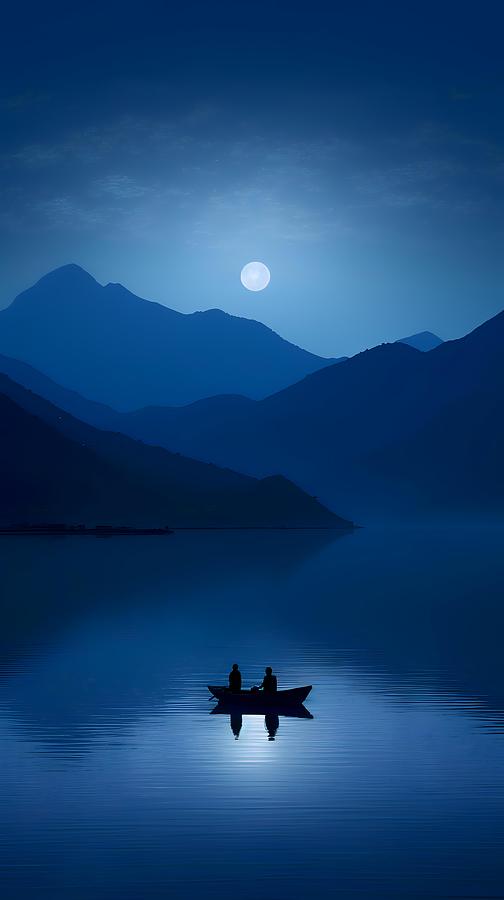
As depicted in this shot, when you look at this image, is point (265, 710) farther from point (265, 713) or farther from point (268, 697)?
point (268, 697)

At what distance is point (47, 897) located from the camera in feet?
78.5

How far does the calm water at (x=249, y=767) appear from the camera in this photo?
25625 millimetres

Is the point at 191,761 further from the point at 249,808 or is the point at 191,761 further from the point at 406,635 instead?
the point at 406,635

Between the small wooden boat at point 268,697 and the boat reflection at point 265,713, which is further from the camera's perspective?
the small wooden boat at point 268,697

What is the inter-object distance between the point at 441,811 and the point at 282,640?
4594cm

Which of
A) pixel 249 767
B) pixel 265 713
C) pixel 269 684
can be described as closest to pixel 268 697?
pixel 269 684

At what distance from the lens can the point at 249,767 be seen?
35.8 metres

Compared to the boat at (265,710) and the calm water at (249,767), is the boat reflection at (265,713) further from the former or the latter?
the calm water at (249,767)

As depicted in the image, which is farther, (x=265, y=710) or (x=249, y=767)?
(x=265, y=710)

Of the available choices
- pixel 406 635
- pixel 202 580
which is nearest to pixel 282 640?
pixel 406 635

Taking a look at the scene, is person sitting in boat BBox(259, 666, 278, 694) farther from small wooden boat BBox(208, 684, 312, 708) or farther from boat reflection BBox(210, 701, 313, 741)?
boat reflection BBox(210, 701, 313, 741)

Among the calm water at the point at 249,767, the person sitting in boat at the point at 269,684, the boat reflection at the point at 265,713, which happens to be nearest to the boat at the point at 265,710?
the boat reflection at the point at 265,713

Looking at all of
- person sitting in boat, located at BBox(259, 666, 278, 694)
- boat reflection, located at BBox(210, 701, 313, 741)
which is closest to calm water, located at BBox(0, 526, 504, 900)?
boat reflection, located at BBox(210, 701, 313, 741)

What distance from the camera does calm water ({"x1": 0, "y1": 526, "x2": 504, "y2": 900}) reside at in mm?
25625
